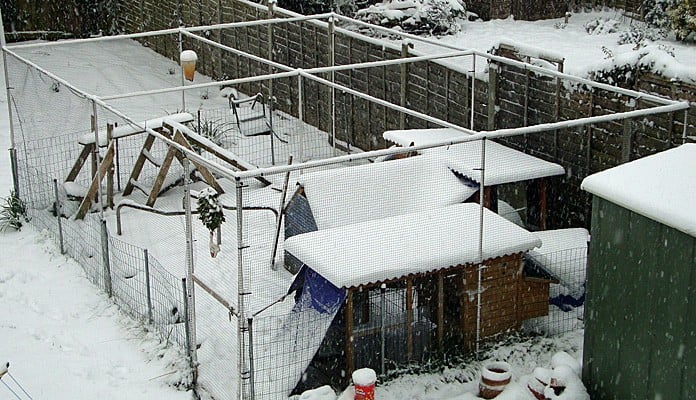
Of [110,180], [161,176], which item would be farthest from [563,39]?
[110,180]

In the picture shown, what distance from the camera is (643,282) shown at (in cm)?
706

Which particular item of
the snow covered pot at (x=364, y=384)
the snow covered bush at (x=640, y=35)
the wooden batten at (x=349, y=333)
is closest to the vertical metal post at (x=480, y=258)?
the wooden batten at (x=349, y=333)

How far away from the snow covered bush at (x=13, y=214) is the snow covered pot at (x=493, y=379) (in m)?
6.14

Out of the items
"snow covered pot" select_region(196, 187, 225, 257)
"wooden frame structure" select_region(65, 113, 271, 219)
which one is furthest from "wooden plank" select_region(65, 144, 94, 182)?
"snow covered pot" select_region(196, 187, 225, 257)

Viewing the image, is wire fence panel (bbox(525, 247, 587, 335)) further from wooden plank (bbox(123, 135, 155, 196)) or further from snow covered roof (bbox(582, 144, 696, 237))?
wooden plank (bbox(123, 135, 155, 196))

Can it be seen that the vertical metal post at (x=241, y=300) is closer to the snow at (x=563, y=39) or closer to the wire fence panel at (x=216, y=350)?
→ the wire fence panel at (x=216, y=350)

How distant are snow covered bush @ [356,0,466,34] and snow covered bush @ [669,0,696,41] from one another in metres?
3.96

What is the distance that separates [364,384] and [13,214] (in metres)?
6.04

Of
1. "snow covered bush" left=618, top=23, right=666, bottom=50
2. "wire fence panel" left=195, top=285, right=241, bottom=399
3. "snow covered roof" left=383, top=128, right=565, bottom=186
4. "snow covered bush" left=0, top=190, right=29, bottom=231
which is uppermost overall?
"snow covered bush" left=618, top=23, right=666, bottom=50

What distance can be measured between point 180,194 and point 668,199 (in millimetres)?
6907

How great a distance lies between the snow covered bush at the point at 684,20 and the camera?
48.7ft

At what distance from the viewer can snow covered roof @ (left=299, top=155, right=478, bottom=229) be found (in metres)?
9.32

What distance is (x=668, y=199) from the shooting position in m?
6.85

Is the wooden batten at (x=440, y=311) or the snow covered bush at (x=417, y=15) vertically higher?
the snow covered bush at (x=417, y=15)
